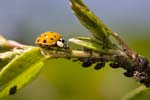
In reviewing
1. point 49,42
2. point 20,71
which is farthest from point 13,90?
point 49,42

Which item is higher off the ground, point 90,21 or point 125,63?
point 90,21

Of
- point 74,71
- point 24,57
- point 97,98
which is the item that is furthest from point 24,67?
point 74,71

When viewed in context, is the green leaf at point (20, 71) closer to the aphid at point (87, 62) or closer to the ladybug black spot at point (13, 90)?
the ladybug black spot at point (13, 90)

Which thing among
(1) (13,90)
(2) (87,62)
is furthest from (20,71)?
(2) (87,62)

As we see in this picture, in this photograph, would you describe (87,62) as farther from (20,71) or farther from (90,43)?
(20,71)

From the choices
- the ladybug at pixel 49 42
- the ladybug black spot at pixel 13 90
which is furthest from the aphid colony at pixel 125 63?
the ladybug black spot at pixel 13 90

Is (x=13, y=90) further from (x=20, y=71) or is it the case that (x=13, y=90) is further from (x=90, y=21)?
(x=90, y=21)
